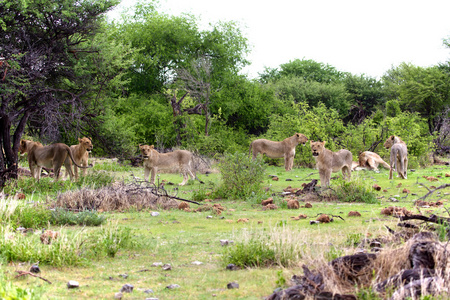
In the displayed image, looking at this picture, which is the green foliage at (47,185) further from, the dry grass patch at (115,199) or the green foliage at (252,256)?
the green foliage at (252,256)

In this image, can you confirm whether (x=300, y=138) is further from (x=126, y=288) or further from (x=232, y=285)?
(x=126, y=288)

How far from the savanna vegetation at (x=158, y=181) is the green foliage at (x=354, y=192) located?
42mm

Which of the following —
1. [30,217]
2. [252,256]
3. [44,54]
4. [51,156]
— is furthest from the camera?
[51,156]

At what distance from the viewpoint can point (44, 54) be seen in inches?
625

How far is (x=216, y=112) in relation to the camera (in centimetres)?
4016

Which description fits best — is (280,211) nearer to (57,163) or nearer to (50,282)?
(50,282)

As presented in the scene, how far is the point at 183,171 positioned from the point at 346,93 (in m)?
35.0

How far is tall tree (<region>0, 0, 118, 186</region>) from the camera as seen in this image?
1508 centimetres

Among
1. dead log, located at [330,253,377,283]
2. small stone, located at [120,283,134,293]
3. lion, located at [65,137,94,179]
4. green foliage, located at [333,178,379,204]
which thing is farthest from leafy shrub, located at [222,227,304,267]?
lion, located at [65,137,94,179]

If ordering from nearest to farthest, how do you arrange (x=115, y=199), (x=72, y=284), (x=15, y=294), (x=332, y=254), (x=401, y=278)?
(x=15, y=294) → (x=401, y=278) → (x=72, y=284) → (x=332, y=254) → (x=115, y=199)

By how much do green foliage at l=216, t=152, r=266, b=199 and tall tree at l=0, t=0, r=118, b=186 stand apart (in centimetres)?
516

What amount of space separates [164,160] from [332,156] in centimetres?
657

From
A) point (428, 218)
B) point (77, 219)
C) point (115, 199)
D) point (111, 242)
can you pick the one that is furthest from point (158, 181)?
point (428, 218)

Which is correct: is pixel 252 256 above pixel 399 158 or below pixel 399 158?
below
